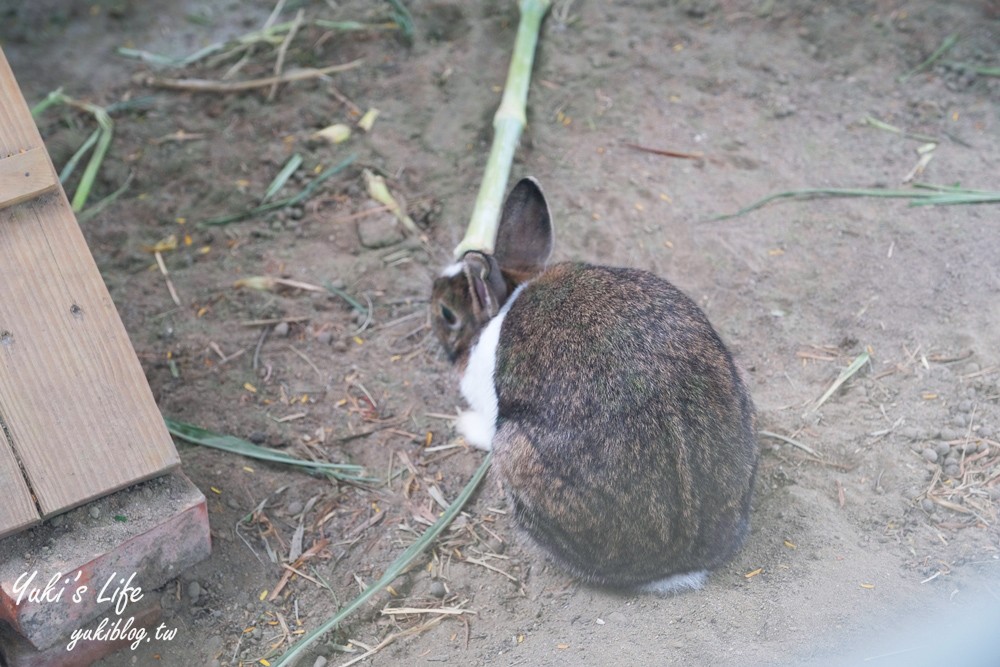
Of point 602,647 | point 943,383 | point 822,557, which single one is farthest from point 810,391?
point 602,647

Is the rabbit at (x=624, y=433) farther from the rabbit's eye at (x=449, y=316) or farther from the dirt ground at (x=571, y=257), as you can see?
the rabbit's eye at (x=449, y=316)

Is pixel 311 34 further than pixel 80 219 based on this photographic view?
Yes

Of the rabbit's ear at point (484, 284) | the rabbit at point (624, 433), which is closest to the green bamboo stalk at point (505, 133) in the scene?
the rabbit's ear at point (484, 284)

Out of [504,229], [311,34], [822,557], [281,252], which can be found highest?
[311,34]

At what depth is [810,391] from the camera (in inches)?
149

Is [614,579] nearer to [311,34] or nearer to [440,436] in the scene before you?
[440,436]

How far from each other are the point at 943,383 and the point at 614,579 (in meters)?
1.59

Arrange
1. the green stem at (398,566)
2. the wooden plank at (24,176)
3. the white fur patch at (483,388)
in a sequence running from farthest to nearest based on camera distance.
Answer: the white fur patch at (483,388), the green stem at (398,566), the wooden plank at (24,176)

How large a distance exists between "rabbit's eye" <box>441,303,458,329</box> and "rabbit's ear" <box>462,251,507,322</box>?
0.61 ft

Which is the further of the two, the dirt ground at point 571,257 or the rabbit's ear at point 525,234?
the rabbit's ear at point 525,234

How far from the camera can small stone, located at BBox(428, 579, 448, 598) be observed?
3.28 metres

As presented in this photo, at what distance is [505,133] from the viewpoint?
470 centimetres

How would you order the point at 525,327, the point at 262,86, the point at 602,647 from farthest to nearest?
1. the point at 262,86
2. the point at 525,327
3. the point at 602,647

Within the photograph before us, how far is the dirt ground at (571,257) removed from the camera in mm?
3086
